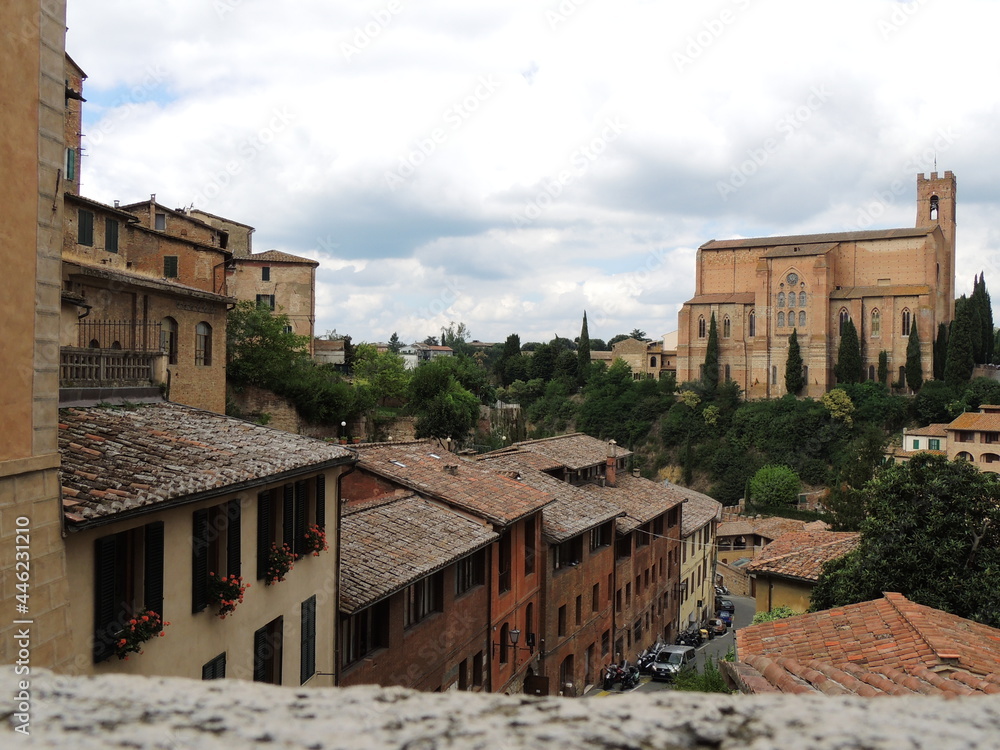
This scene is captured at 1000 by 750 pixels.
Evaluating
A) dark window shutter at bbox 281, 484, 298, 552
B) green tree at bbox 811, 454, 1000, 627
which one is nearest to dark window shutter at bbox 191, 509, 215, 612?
dark window shutter at bbox 281, 484, 298, 552

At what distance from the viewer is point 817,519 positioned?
199 ft

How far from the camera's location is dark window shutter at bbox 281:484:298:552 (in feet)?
37.8

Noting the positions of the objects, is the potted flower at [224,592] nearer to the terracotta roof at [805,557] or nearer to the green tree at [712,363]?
the terracotta roof at [805,557]

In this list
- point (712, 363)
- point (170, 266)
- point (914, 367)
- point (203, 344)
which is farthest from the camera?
point (712, 363)

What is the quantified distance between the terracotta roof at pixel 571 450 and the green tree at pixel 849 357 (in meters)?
51.6

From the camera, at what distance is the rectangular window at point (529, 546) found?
70.7ft

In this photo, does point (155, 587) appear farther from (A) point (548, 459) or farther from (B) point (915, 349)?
(B) point (915, 349)

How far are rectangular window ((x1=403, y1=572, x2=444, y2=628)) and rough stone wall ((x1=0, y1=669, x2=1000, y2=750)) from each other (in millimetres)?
13027

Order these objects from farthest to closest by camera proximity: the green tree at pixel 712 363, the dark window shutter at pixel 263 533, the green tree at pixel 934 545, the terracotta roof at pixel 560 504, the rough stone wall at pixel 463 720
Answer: the green tree at pixel 712 363 < the terracotta roof at pixel 560 504 < the green tree at pixel 934 545 < the dark window shutter at pixel 263 533 < the rough stone wall at pixel 463 720

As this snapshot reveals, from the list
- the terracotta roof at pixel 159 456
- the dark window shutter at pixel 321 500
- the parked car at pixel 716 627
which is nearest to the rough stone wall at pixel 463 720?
the terracotta roof at pixel 159 456

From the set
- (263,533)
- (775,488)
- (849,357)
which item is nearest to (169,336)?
(263,533)

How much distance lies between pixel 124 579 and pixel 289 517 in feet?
11.8

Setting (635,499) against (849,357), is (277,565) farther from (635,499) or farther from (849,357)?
(849,357)

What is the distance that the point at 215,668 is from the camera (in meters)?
9.68
